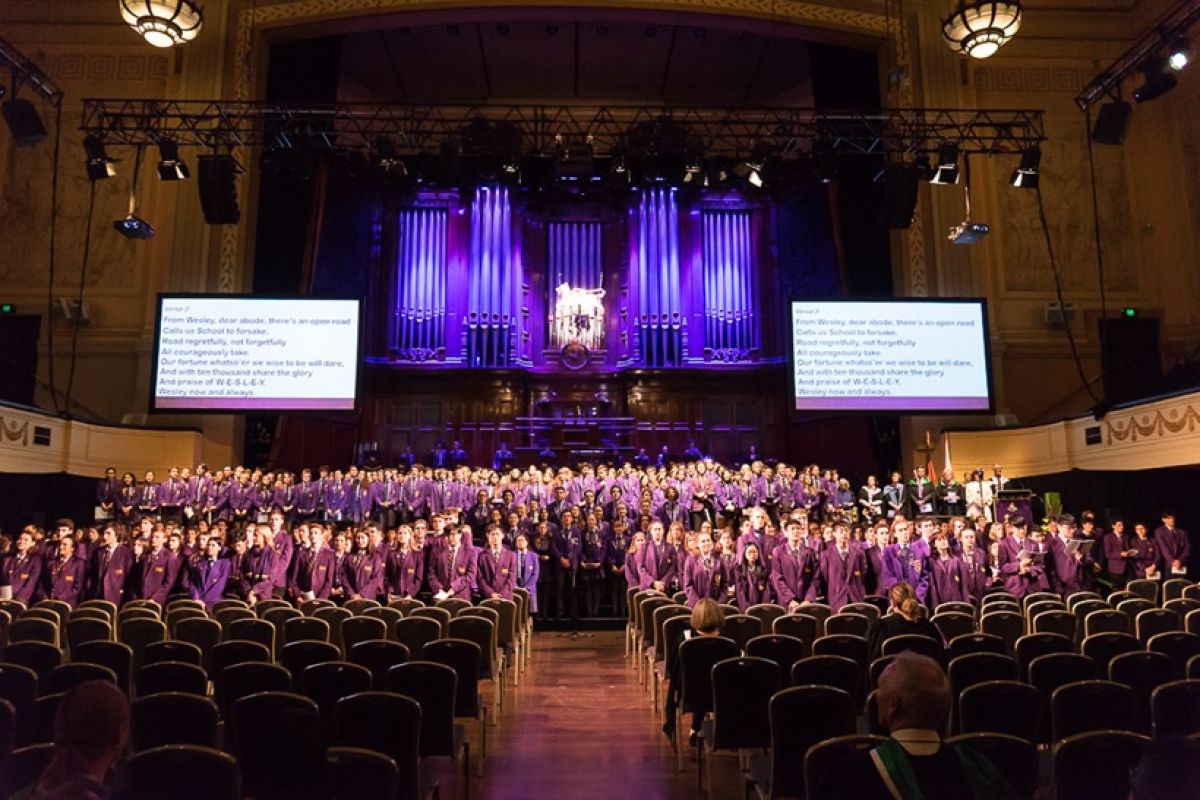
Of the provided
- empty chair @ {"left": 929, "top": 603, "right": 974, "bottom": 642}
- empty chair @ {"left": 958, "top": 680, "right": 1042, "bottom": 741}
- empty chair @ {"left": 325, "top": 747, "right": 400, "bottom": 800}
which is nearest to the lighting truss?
empty chair @ {"left": 929, "top": 603, "right": 974, "bottom": 642}

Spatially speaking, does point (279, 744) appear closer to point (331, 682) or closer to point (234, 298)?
point (331, 682)

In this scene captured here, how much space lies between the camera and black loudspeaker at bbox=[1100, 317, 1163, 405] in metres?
15.3

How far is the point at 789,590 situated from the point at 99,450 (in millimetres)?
11033

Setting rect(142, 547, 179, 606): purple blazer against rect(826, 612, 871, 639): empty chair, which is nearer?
rect(826, 612, 871, 639): empty chair

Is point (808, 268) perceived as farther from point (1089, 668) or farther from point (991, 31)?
point (1089, 668)

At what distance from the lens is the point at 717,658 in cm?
504

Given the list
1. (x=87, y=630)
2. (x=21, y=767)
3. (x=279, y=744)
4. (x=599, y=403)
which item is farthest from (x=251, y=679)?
(x=599, y=403)

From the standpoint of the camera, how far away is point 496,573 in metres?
9.38

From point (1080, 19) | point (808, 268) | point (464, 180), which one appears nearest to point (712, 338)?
point (808, 268)

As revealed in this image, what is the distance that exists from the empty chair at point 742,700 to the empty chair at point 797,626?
5.61 ft

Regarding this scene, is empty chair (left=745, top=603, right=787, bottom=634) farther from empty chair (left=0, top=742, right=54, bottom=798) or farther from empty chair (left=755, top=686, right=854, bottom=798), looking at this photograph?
empty chair (left=0, top=742, right=54, bottom=798)

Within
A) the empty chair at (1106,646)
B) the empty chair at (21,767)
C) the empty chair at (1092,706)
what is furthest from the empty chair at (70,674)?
the empty chair at (1106,646)

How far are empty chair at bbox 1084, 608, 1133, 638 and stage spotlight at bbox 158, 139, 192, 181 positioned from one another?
12.1 m

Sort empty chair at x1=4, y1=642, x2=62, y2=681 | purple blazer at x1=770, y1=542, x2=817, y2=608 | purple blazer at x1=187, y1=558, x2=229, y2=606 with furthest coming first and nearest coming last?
purple blazer at x1=187, y1=558, x2=229, y2=606
purple blazer at x1=770, y1=542, x2=817, y2=608
empty chair at x1=4, y1=642, x2=62, y2=681
